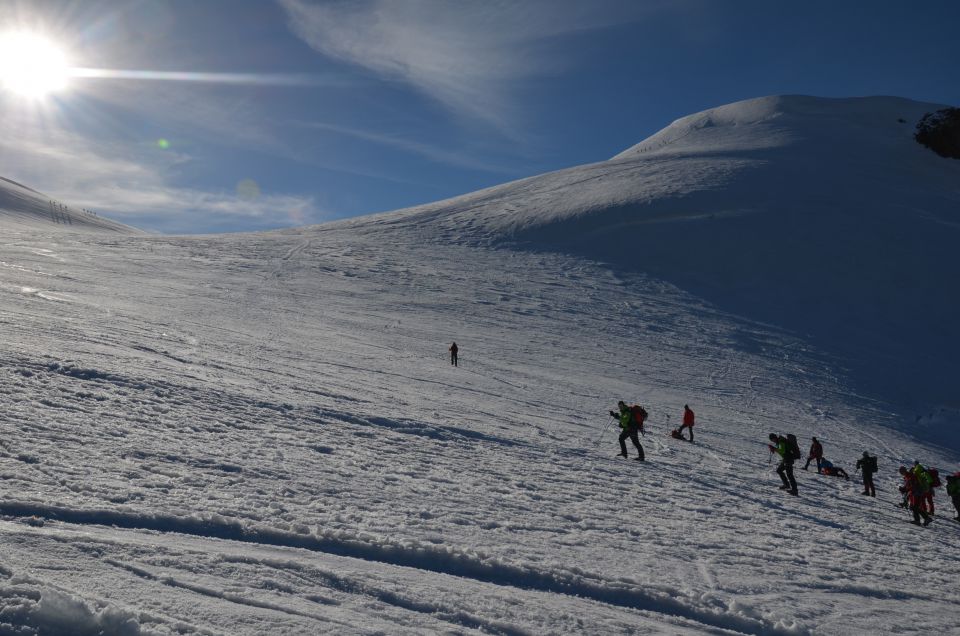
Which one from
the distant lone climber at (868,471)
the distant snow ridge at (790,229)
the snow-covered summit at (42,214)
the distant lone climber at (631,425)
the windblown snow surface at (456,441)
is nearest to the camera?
the windblown snow surface at (456,441)

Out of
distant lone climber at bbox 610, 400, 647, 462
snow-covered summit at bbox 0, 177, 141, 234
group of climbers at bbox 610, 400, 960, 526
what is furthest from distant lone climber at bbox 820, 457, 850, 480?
snow-covered summit at bbox 0, 177, 141, 234

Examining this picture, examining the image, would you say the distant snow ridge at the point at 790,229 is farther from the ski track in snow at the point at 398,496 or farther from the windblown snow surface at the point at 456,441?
the ski track in snow at the point at 398,496

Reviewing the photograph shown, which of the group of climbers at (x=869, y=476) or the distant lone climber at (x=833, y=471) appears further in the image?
the distant lone climber at (x=833, y=471)

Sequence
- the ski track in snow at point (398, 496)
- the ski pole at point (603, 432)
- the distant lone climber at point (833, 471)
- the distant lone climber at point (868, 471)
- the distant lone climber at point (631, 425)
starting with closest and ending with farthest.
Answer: the ski track in snow at point (398, 496) < the distant lone climber at point (631, 425) < the distant lone climber at point (868, 471) < the ski pole at point (603, 432) < the distant lone climber at point (833, 471)

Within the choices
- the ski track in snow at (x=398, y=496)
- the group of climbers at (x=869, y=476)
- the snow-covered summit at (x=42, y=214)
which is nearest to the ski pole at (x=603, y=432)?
the ski track in snow at (x=398, y=496)

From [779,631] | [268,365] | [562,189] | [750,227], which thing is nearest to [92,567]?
[779,631]

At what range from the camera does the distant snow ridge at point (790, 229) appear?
110 ft

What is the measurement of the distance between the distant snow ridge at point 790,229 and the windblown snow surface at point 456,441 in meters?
0.41

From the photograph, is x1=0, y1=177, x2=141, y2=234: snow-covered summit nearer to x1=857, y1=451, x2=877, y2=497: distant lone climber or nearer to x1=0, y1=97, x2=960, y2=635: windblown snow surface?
x1=0, y1=97, x2=960, y2=635: windblown snow surface

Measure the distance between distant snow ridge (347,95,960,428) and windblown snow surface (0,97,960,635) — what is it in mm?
411

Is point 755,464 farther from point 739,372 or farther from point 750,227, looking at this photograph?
point 750,227

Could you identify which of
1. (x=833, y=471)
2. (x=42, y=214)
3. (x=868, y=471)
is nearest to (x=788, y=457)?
(x=868, y=471)

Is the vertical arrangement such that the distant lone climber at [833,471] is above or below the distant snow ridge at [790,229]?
below

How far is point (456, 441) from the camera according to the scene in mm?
11648
